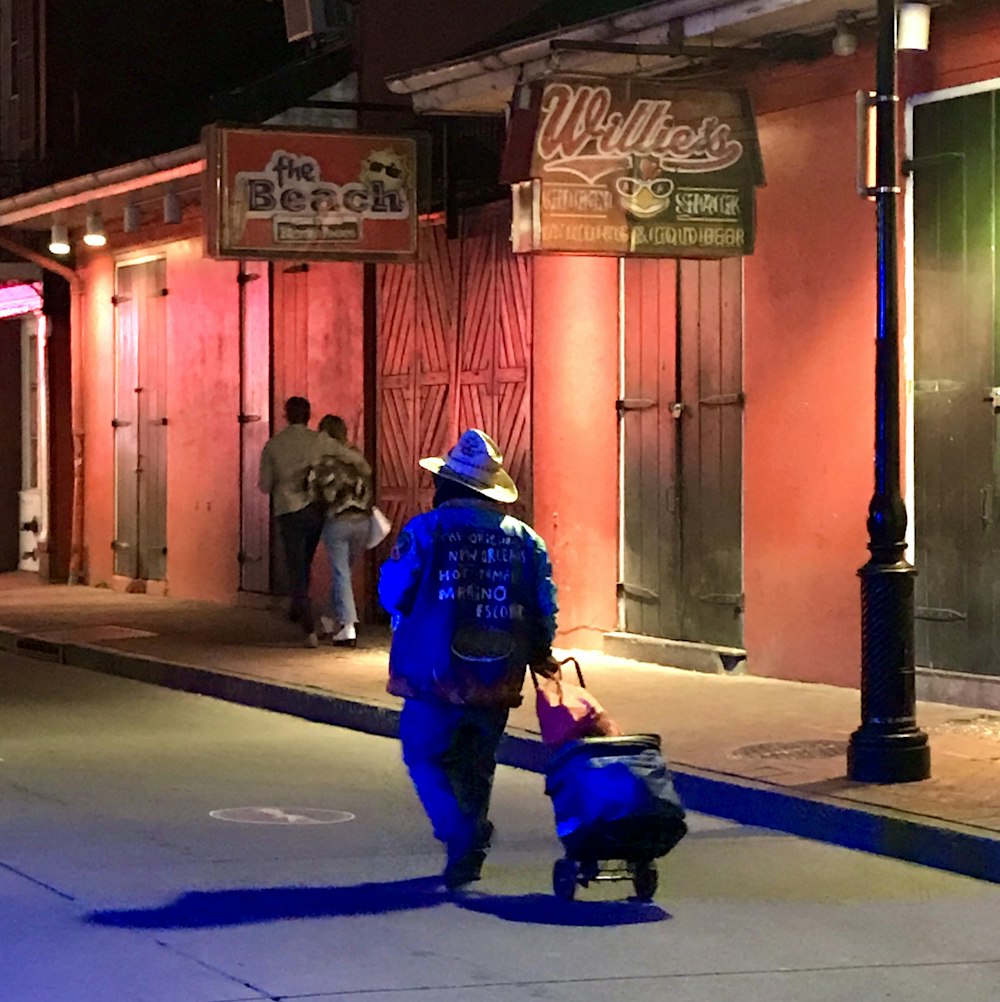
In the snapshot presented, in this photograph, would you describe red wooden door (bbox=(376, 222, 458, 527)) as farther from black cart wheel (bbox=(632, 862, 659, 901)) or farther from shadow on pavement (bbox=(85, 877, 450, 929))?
black cart wheel (bbox=(632, 862, 659, 901))

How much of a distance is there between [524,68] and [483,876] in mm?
7289

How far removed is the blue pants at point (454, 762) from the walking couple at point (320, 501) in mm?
7951

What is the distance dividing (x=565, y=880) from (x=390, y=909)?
677 mm

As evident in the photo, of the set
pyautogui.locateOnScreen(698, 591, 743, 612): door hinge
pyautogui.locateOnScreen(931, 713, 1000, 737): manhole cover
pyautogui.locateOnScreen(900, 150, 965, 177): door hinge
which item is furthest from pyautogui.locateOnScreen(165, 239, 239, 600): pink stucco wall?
pyautogui.locateOnScreen(931, 713, 1000, 737): manhole cover

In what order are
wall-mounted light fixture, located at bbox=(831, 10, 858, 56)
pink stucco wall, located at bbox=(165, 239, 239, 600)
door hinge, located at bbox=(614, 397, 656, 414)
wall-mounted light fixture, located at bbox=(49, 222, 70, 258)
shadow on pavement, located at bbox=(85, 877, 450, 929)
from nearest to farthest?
1. shadow on pavement, located at bbox=(85, 877, 450, 929)
2. wall-mounted light fixture, located at bbox=(831, 10, 858, 56)
3. door hinge, located at bbox=(614, 397, 656, 414)
4. pink stucco wall, located at bbox=(165, 239, 239, 600)
5. wall-mounted light fixture, located at bbox=(49, 222, 70, 258)

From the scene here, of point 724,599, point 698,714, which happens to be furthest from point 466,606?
point 724,599

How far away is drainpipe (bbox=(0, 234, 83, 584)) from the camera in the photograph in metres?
23.3

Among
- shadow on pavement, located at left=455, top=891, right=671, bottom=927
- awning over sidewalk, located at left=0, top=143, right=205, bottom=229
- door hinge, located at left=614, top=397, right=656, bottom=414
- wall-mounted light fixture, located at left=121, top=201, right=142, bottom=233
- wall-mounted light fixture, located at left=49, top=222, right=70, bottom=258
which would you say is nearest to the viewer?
shadow on pavement, located at left=455, top=891, right=671, bottom=927

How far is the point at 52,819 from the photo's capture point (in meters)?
9.35

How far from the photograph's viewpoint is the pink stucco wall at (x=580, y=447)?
15320 millimetres

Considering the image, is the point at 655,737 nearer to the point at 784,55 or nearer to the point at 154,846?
the point at 154,846

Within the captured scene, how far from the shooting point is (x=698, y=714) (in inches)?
479

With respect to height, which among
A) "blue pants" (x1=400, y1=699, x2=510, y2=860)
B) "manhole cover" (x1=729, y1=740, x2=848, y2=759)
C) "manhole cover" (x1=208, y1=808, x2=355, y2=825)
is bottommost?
"manhole cover" (x1=208, y1=808, x2=355, y2=825)

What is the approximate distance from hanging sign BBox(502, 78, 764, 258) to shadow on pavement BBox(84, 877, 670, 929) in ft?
18.1
